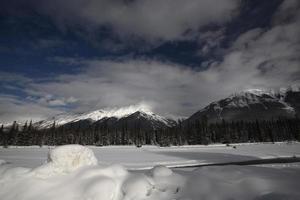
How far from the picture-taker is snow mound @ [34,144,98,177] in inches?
304

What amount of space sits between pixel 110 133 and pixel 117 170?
Result: 122m

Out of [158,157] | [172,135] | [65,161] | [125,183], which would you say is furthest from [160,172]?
[172,135]

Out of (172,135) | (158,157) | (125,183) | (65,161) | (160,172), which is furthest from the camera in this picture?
(172,135)

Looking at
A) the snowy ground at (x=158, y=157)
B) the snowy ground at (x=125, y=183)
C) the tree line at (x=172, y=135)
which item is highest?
the tree line at (x=172, y=135)

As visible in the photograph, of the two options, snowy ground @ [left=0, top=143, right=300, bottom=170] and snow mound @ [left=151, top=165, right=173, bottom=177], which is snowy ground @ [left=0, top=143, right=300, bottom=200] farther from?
snowy ground @ [left=0, top=143, right=300, bottom=170]

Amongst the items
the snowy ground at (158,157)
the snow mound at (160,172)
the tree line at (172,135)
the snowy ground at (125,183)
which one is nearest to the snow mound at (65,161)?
the snowy ground at (125,183)

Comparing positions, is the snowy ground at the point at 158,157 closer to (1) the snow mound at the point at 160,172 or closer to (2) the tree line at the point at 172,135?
(1) the snow mound at the point at 160,172

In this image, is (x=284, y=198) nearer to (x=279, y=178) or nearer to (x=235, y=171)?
(x=279, y=178)

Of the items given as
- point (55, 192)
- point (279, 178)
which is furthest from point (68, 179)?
point (279, 178)

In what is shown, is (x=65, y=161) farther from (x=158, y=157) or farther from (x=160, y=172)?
(x=158, y=157)

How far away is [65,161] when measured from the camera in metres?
7.96

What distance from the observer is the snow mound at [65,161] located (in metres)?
7.72

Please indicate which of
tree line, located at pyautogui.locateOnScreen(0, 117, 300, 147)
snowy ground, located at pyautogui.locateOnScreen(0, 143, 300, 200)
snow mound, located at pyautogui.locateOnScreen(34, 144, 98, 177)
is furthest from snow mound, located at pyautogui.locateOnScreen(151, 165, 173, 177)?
tree line, located at pyautogui.locateOnScreen(0, 117, 300, 147)

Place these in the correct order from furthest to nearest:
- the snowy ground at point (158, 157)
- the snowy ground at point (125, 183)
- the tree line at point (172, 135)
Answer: the tree line at point (172, 135) < the snowy ground at point (158, 157) < the snowy ground at point (125, 183)
